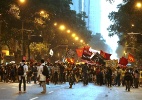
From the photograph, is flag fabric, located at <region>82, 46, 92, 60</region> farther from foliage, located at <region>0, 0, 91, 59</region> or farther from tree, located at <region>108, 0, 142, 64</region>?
tree, located at <region>108, 0, 142, 64</region>

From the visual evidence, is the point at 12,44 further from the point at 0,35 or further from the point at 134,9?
the point at 134,9

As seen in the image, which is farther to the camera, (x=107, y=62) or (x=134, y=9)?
(x=134, y=9)

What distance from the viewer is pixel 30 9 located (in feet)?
169

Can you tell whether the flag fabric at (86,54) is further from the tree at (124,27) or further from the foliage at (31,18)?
the tree at (124,27)

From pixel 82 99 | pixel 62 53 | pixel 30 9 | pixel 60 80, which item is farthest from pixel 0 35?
pixel 62 53

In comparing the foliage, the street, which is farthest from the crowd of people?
the street

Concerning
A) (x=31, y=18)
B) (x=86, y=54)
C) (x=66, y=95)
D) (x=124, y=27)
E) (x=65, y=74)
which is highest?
(x=124, y=27)

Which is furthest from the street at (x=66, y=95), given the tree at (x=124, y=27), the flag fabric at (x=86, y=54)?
the tree at (x=124, y=27)

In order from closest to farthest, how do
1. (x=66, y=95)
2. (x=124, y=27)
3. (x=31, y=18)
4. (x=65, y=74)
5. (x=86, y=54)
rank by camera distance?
1. (x=66, y=95)
2. (x=65, y=74)
3. (x=86, y=54)
4. (x=31, y=18)
5. (x=124, y=27)

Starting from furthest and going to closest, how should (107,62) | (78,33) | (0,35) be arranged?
(78,33)
(0,35)
(107,62)

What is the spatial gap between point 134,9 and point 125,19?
2614cm

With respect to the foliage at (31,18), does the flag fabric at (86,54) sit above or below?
below

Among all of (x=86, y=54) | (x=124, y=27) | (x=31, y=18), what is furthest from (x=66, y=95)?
(x=124, y=27)

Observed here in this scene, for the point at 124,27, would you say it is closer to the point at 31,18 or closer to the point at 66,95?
the point at 31,18
